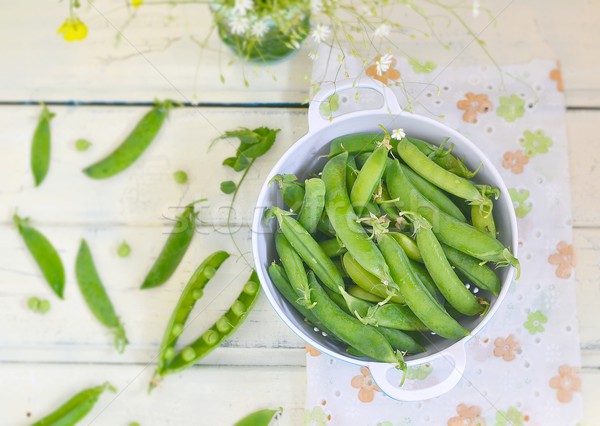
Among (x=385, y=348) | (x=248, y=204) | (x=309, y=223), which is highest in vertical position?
(x=248, y=204)

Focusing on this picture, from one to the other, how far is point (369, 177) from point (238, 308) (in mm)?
409

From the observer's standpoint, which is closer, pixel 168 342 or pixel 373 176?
pixel 373 176

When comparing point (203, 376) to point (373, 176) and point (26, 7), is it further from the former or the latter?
point (26, 7)

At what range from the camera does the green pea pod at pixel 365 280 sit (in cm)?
110

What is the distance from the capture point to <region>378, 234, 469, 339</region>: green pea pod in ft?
3.50

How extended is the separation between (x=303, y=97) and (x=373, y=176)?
369 millimetres

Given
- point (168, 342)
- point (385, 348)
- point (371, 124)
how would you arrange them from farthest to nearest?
point (168, 342) → point (371, 124) → point (385, 348)

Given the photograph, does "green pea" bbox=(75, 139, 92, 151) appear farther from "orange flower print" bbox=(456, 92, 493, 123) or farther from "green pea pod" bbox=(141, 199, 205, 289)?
"orange flower print" bbox=(456, 92, 493, 123)

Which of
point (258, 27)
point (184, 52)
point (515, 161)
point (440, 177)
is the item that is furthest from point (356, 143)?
point (184, 52)

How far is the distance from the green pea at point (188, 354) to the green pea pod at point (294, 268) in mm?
306

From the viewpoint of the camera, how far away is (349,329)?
1.10 meters

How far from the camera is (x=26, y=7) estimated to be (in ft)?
4.60

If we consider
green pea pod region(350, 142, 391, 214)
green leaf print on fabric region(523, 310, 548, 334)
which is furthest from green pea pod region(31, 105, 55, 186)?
green leaf print on fabric region(523, 310, 548, 334)

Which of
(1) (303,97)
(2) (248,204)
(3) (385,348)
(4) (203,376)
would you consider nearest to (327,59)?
(1) (303,97)
